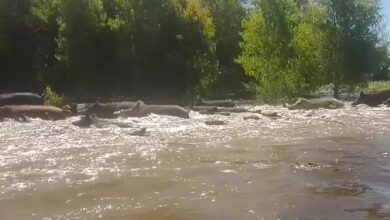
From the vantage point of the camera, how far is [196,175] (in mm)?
7691

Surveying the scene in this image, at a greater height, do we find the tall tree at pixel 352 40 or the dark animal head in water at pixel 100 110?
the tall tree at pixel 352 40

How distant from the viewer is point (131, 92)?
31609 millimetres

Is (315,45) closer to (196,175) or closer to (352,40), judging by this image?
(352,40)

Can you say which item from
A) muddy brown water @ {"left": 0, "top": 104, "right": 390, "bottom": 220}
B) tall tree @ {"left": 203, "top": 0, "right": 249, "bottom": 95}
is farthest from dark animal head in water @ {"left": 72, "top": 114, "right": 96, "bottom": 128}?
tall tree @ {"left": 203, "top": 0, "right": 249, "bottom": 95}

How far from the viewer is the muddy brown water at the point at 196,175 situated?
579cm

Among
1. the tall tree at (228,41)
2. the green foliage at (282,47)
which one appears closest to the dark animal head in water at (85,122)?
the green foliage at (282,47)

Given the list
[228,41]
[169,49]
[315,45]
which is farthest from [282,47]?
[228,41]

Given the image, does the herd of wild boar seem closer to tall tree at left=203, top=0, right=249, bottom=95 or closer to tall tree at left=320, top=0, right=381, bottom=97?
tall tree at left=320, top=0, right=381, bottom=97

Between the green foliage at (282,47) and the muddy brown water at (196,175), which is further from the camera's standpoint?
the green foliage at (282,47)

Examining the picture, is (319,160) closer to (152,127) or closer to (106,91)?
(152,127)

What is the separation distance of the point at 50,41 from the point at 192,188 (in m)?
29.7

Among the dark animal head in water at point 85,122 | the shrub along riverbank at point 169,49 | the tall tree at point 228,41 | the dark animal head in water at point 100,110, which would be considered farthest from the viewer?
the tall tree at point 228,41

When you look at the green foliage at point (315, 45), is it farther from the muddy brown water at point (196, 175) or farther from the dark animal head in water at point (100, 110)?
the muddy brown water at point (196, 175)

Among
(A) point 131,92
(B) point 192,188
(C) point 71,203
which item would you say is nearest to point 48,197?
(C) point 71,203
